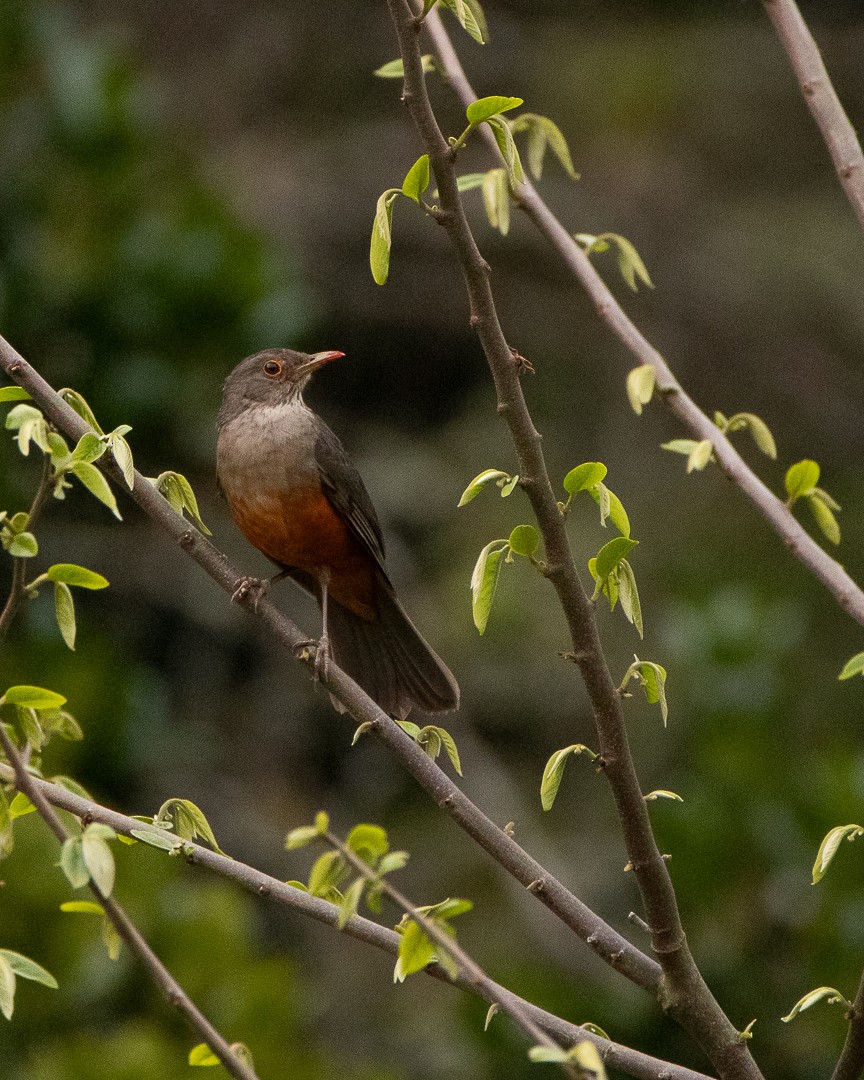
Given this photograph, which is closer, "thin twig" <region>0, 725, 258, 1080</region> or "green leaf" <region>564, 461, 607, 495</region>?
"thin twig" <region>0, 725, 258, 1080</region>

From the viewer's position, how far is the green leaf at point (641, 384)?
127 inches

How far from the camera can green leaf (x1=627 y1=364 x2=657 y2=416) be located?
127 inches

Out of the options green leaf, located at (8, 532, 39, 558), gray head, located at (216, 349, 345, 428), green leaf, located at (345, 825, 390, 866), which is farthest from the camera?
gray head, located at (216, 349, 345, 428)

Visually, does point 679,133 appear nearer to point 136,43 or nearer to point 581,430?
point 581,430

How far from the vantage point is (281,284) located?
23.3ft

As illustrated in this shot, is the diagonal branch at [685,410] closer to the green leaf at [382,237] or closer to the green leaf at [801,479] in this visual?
the green leaf at [801,479]

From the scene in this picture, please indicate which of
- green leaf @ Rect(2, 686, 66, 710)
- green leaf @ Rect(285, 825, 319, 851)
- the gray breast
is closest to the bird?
the gray breast

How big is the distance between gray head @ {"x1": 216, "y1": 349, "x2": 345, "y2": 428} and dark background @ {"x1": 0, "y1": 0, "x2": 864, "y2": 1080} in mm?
971

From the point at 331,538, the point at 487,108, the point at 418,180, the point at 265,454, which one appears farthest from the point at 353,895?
the point at 265,454

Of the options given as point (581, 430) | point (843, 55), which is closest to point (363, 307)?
point (581, 430)

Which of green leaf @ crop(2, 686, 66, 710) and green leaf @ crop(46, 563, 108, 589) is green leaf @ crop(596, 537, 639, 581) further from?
green leaf @ crop(2, 686, 66, 710)

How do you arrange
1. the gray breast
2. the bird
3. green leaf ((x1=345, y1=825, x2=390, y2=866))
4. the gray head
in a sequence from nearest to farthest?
1. green leaf ((x1=345, y1=825, x2=390, y2=866))
2. the bird
3. the gray breast
4. the gray head

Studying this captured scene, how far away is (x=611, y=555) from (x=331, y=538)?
8.15ft

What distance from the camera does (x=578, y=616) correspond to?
279 centimetres
